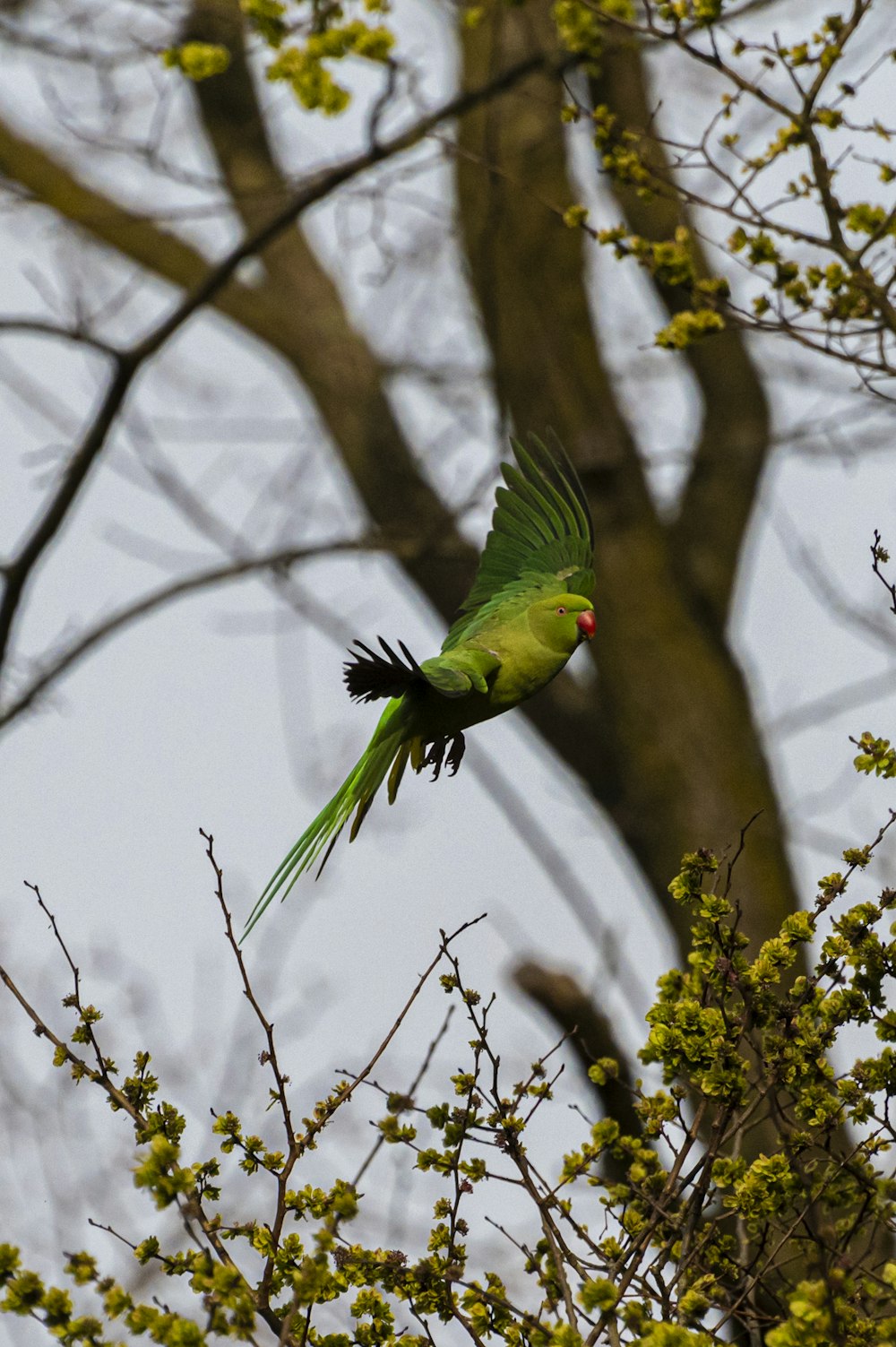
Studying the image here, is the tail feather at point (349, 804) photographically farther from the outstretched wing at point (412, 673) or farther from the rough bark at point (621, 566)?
the rough bark at point (621, 566)

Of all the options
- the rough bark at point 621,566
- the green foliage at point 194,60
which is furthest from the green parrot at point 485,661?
the rough bark at point 621,566

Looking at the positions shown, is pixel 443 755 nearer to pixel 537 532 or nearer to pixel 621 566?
pixel 537 532

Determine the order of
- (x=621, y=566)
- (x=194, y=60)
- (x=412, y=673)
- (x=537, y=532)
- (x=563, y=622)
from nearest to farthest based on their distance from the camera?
(x=412, y=673), (x=563, y=622), (x=537, y=532), (x=194, y=60), (x=621, y=566)

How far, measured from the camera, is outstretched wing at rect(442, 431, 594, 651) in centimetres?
193

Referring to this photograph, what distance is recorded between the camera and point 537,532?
198 cm

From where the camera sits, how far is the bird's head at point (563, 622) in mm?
1673

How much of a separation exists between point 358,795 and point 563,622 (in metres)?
0.33

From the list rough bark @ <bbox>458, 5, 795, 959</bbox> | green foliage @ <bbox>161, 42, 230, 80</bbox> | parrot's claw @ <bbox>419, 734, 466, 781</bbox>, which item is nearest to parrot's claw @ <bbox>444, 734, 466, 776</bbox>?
parrot's claw @ <bbox>419, 734, 466, 781</bbox>

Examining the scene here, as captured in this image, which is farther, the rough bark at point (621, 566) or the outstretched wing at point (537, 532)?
the rough bark at point (621, 566)

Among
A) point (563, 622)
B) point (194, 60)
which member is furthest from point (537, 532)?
point (194, 60)

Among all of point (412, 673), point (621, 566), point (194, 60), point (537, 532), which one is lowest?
point (412, 673)

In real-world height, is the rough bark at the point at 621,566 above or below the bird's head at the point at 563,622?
above

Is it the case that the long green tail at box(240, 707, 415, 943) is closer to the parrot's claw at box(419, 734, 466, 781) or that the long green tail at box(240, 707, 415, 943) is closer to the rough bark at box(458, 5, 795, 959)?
the parrot's claw at box(419, 734, 466, 781)

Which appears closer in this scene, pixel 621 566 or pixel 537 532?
pixel 537 532
